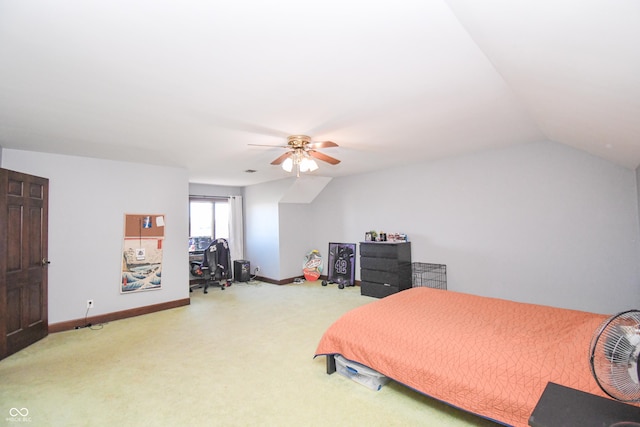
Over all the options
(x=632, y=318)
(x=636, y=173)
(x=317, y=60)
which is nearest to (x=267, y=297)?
(x=317, y=60)

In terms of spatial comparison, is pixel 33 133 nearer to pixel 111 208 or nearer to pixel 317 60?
pixel 111 208

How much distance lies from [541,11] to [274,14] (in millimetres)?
1105

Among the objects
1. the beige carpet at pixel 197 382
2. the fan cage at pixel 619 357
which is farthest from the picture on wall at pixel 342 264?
the fan cage at pixel 619 357

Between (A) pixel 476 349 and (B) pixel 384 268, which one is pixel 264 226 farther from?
(A) pixel 476 349

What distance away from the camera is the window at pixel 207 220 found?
6.90m

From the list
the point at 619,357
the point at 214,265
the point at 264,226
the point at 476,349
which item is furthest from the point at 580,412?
the point at 264,226

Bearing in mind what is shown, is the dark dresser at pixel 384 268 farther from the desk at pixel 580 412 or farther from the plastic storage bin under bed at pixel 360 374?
the desk at pixel 580 412

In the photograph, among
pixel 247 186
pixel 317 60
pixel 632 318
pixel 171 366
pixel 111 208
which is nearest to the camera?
pixel 632 318

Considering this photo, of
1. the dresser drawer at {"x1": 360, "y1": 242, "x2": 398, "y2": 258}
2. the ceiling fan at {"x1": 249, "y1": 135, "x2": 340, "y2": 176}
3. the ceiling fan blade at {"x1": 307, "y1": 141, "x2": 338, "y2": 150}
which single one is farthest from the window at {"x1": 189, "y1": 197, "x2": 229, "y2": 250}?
the ceiling fan blade at {"x1": 307, "y1": 141, "x2": 338, "y2": 150}

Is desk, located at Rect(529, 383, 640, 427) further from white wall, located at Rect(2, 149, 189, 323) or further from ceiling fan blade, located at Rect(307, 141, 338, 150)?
white wall, located at Rect(2, 149, 189, 323)

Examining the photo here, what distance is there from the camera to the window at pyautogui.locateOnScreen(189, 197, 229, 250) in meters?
6.90

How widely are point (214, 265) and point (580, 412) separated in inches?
236

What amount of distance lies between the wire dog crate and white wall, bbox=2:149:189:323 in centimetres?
411

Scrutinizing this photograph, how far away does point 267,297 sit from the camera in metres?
5.36
